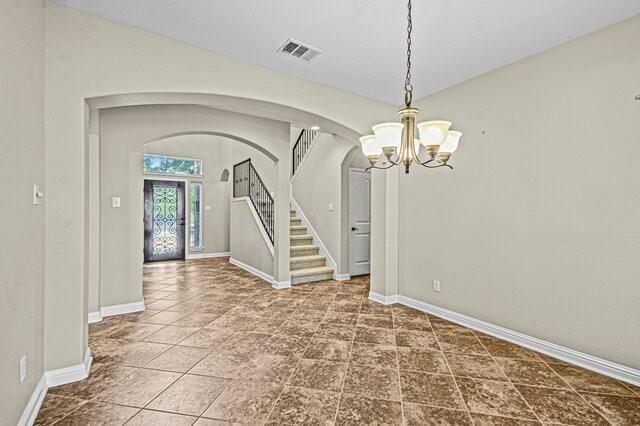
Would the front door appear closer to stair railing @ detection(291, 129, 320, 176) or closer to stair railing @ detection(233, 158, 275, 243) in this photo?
stair railing @ detection(233, 158, 275, 243)

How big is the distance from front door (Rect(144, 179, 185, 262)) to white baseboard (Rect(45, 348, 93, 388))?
5905 mm

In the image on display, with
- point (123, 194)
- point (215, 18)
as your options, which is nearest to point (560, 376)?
point (215, 18)

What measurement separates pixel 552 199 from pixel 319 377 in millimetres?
2635

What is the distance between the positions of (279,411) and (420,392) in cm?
102

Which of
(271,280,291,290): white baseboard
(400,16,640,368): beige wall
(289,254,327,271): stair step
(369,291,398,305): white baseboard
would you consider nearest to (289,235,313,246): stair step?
(289,254,327,271): stair step

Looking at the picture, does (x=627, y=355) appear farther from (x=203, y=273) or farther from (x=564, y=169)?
(x=203, y=273)

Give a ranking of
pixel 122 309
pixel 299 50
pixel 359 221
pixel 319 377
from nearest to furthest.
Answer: pixel 319 377
pixel 299 50
pixel 122 309
pixel 359 221

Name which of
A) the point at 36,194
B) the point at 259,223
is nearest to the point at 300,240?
the point at 259,223

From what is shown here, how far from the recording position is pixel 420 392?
2.24m

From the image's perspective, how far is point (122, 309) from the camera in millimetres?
3922

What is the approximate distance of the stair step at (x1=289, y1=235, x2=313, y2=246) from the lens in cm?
650

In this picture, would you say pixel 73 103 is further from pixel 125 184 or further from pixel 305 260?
pixel 305 260

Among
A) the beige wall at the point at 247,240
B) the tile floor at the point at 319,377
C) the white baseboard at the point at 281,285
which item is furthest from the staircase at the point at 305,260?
the tile floor at the point at 319,377

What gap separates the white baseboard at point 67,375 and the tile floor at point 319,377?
0.19 ft
